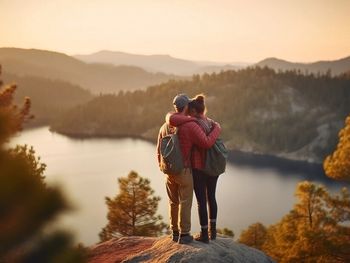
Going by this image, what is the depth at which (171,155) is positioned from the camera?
329 inches

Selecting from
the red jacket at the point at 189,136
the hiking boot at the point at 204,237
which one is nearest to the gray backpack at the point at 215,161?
the red jacket at the point at 189,136

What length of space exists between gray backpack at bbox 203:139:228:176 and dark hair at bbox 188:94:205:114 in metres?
0.72

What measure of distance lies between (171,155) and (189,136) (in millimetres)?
475

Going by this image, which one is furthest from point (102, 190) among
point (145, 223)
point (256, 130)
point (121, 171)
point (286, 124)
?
point (286, 124)

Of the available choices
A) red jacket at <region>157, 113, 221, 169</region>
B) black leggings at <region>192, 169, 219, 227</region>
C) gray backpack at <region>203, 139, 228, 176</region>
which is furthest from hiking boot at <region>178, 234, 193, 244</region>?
red jacket at <region>157, 113, 221, 169</region>

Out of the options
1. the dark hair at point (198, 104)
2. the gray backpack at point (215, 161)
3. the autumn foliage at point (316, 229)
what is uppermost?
A: the dark hair at point (198, 104)

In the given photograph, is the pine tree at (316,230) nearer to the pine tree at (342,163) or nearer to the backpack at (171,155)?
the pine tree at (342,163)

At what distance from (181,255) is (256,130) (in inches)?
6882

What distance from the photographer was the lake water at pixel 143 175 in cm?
6084

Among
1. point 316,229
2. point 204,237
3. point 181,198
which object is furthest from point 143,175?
point 181,198

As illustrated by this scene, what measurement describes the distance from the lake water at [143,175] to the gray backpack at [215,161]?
958 inches

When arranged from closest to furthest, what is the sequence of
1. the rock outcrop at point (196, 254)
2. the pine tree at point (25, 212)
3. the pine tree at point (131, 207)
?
the pine tree at point (25, 212) → the rock outcrop at point (196, 254) → the pine tree at point (131, 207)

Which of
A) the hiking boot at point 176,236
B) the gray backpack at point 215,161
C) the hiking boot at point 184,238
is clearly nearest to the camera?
the gray backpack at point 215,161

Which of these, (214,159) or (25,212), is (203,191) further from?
(25,212)
